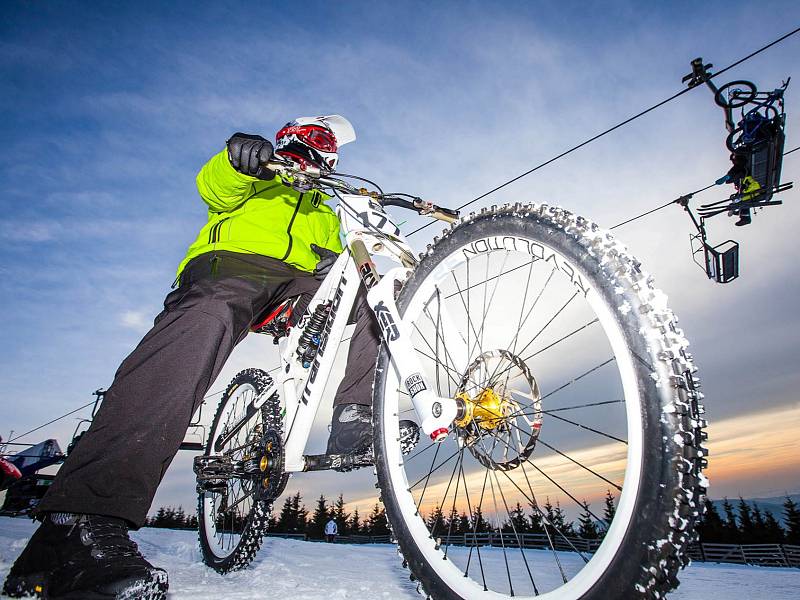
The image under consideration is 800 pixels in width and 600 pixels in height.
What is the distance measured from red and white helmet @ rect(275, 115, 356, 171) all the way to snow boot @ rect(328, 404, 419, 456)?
1324mm

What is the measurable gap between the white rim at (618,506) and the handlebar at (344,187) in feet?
1.68

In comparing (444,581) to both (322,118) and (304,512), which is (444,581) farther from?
(304,512)

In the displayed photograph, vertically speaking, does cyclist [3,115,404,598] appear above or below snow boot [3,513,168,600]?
above

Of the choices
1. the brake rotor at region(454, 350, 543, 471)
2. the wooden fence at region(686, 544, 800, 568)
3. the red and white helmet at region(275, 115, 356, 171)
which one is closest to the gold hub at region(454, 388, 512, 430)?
the brake rotor at region(454, 350, 543, 471)

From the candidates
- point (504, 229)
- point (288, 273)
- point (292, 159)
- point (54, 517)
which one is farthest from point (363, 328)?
point (54, 517)

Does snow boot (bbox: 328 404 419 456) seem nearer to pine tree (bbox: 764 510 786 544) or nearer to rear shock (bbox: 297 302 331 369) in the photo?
rear shock (bbox: 297 302 331 369)

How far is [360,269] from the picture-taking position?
6.28ft

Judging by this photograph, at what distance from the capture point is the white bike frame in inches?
56.9

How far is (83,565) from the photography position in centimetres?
125

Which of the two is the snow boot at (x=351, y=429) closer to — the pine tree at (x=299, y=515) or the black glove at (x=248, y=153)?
the black glove at (x=248, y=153)

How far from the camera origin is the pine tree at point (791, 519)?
144 ft

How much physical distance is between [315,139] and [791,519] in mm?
64877

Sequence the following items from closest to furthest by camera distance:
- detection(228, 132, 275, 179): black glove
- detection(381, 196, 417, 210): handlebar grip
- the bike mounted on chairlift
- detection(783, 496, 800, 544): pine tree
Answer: detection(228, 132, 275, 179): black glove → detection(381, 196, 417, 210): handlebar grip → the bike mounted on chairlift → detection(783, 496, 800, 544): pine tree

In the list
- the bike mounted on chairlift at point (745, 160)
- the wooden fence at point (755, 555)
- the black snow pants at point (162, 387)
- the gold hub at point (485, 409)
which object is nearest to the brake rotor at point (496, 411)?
the gold hub at point (485, 409)
